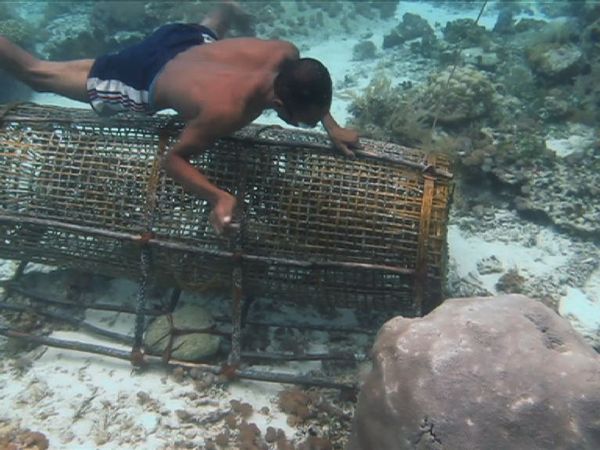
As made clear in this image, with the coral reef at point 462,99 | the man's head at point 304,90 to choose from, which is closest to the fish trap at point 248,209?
the man's head at point 304,90

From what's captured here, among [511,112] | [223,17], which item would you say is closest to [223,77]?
[223,17]

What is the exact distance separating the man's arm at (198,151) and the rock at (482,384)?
1.35m

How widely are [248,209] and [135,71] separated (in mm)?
1378

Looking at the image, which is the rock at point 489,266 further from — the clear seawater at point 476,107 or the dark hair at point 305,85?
the dark hair at point 305,85

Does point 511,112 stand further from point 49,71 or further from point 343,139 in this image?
point 49,71

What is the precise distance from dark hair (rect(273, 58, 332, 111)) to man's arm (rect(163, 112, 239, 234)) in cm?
38

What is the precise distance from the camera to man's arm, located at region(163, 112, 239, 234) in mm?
3031

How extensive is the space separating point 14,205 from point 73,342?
1155 millimetres

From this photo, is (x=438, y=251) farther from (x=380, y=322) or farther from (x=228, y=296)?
(x=228, y=296)

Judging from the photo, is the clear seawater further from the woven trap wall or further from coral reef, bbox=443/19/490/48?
the woven trap wall

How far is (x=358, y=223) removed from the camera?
3459 mm

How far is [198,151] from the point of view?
3.17 meters

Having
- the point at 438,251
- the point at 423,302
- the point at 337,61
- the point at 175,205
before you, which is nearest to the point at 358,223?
the point at 438,251

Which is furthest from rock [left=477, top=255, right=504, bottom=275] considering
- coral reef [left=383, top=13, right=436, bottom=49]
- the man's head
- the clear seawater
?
coral reef [left=383, top=13, right=436, bottom=49]
